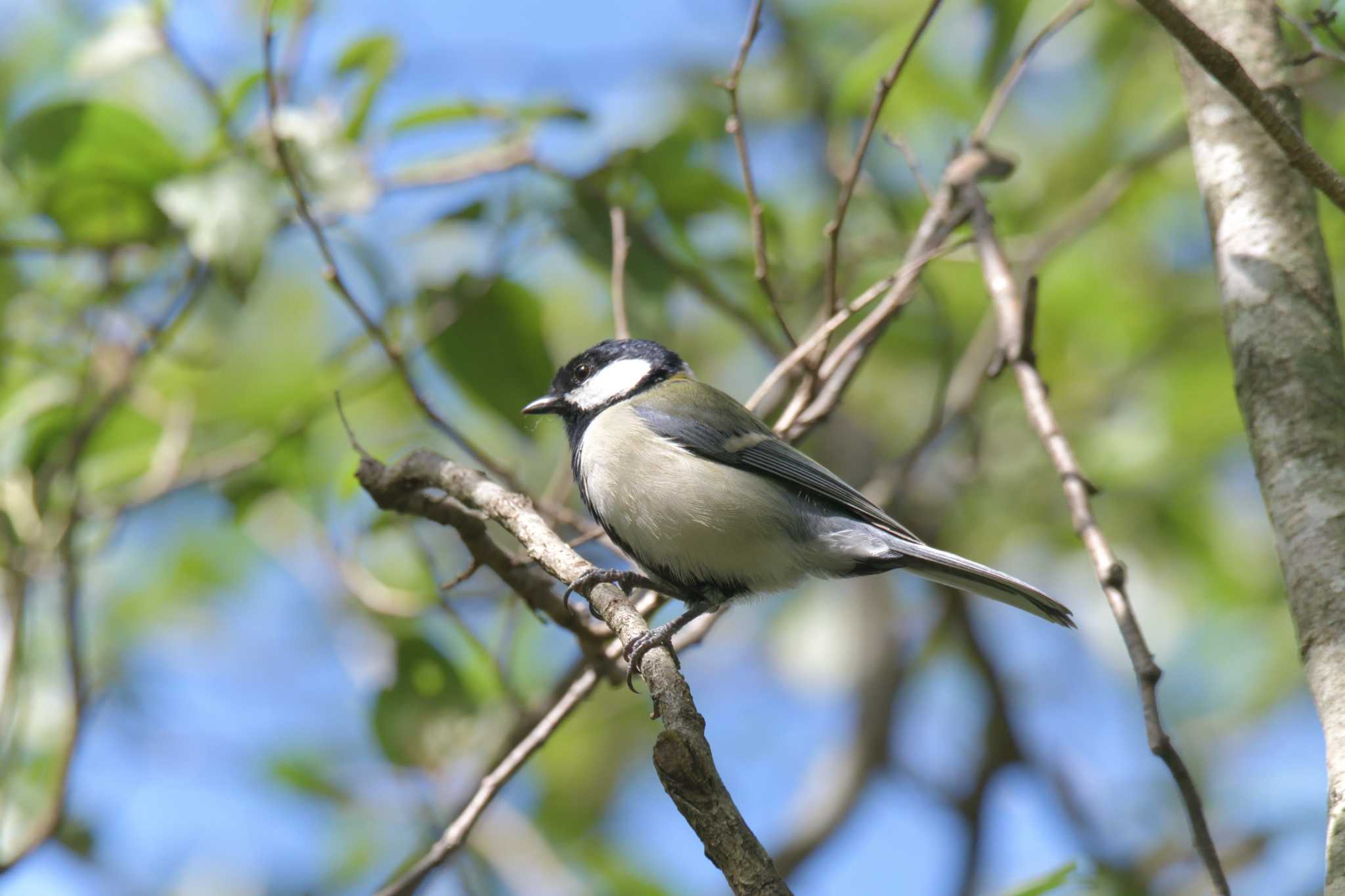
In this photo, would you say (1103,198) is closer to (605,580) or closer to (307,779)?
(605,580)

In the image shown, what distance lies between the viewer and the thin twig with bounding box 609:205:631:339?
324 centimetres

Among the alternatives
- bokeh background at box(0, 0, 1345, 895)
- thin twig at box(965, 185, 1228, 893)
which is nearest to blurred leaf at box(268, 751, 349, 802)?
bokeh background at box(0, 0, 1345, 895)

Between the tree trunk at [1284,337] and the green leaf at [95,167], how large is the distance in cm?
267

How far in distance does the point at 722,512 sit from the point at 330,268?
1.17 metres

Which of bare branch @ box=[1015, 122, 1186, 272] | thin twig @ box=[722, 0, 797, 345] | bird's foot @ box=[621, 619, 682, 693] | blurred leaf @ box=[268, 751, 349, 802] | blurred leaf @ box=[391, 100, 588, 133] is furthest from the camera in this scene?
blurred leaf @ box=[268, 751, 349, 802]

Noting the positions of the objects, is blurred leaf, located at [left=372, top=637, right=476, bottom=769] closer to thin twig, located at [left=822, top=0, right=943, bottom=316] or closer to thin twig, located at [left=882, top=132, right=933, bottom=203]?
thin twig, located at [left=822, top=0, right=943, bottom=316]

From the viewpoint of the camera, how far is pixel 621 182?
3596 millimetres

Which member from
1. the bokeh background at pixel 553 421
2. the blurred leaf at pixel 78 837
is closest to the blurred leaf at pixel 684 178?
the bokeh background at pixel 553 421

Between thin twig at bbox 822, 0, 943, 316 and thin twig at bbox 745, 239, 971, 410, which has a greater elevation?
thin twig at bbox 822, 0, 943, 316

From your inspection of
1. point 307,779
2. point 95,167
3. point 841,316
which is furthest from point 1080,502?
point 307,779

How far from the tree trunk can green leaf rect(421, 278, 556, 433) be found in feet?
6.02

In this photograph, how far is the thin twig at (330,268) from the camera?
117 inches

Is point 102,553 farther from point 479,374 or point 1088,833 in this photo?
point 1088,833

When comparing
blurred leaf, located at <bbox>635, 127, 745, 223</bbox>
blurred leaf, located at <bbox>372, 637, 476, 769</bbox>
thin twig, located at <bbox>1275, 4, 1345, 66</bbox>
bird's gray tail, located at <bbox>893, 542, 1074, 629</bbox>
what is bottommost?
blurred leaf, located at <bbox>372, 637, 476, 769</bbox>
